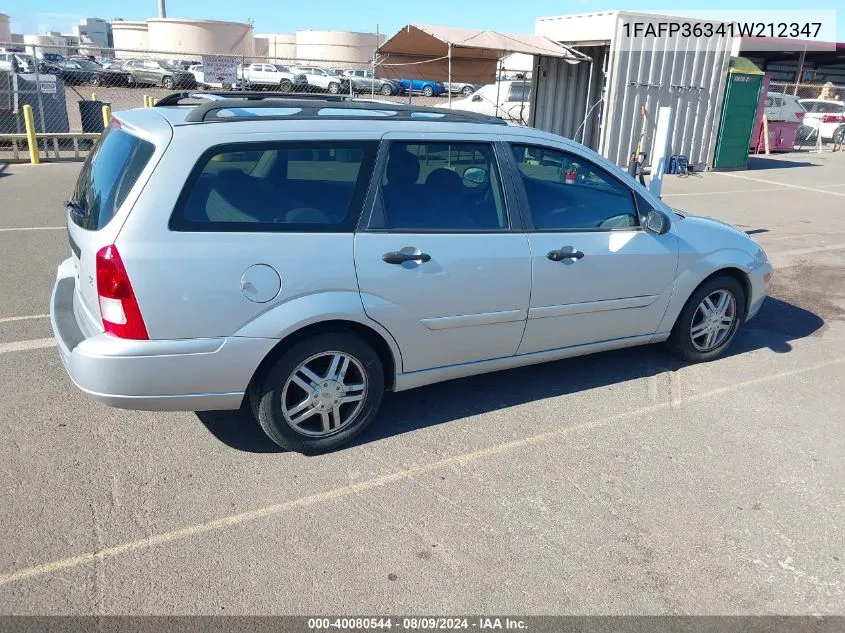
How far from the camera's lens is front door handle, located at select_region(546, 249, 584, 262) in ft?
13.1

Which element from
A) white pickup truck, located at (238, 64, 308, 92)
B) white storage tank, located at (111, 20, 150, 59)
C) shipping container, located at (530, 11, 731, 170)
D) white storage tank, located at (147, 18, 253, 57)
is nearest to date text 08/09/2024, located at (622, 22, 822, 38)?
shipping container, located at (530, 11, 731, 170)

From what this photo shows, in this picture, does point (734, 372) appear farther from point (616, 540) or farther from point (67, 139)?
point (67, 139)

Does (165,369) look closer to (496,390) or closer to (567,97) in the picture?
(496,390)

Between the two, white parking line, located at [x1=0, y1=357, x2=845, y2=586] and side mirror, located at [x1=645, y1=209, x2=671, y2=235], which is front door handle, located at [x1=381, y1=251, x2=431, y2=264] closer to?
white parking line, located at [x1=0, y1=357, x2=845, y2=586]

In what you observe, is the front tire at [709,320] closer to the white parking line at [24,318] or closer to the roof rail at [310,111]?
the roof rail at [310,111]

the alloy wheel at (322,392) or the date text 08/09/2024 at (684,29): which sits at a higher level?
the date text 08/09/2024 at (684,29)

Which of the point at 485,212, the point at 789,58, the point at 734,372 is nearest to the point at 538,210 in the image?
the point at 485,212

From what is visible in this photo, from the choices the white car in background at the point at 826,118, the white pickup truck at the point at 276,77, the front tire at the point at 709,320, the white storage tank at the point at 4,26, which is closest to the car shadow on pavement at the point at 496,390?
the front tire at the point at 709,320

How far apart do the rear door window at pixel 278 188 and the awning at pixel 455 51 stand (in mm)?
9994

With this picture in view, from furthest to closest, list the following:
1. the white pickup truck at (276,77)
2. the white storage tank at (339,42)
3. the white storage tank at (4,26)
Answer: the white storage tank at (4,26)
the white storage tank at (339,42)
the white pickup truck at (276,77)

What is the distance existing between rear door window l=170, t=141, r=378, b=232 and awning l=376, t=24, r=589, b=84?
32.8ft

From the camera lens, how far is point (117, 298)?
9.89 feet

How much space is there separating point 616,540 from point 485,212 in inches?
72.6

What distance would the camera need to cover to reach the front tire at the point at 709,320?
484 centimetres
